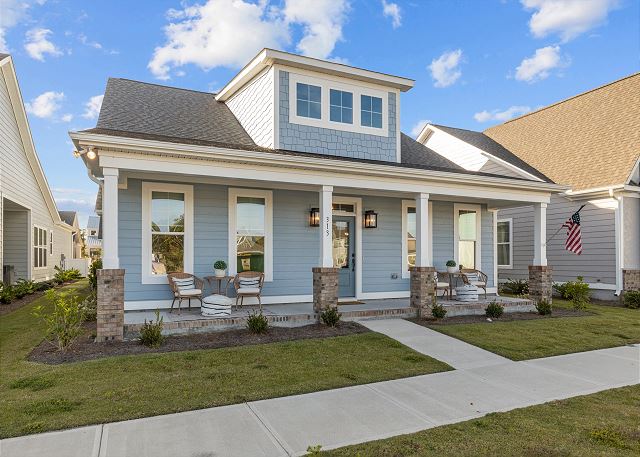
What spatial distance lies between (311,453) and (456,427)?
4.53ft

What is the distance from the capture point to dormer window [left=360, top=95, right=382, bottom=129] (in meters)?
10.0

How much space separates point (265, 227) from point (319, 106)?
3.04 metres

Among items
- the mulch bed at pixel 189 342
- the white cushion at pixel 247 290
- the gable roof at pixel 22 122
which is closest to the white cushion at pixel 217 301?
the mulch bed at pixel 189 342

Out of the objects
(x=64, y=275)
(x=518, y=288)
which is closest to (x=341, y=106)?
(x=518, y=288)

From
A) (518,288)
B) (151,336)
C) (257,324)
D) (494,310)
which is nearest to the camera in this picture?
(151,336)

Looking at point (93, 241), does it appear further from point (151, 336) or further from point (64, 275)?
point (151, 336)

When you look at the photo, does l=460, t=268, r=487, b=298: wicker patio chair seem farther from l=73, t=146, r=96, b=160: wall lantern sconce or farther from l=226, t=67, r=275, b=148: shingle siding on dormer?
l=73, t=146, r=96, b=160: wall lantern sconce

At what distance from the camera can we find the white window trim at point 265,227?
9.04 meters

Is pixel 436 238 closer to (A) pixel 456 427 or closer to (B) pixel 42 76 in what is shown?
(A) pixel 456 427

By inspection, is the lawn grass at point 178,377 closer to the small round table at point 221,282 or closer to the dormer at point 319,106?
the small round table at point 221,282

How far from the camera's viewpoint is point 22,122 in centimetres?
1429

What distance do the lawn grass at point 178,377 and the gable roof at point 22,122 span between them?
393 inches

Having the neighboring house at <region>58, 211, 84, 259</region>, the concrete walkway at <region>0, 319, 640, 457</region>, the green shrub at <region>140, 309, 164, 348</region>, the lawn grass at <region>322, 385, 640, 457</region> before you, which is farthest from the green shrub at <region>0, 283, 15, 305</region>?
the neighboring house at <region>58, 211, 84, 259</region>

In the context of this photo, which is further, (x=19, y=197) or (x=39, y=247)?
(x=39, y=247)
